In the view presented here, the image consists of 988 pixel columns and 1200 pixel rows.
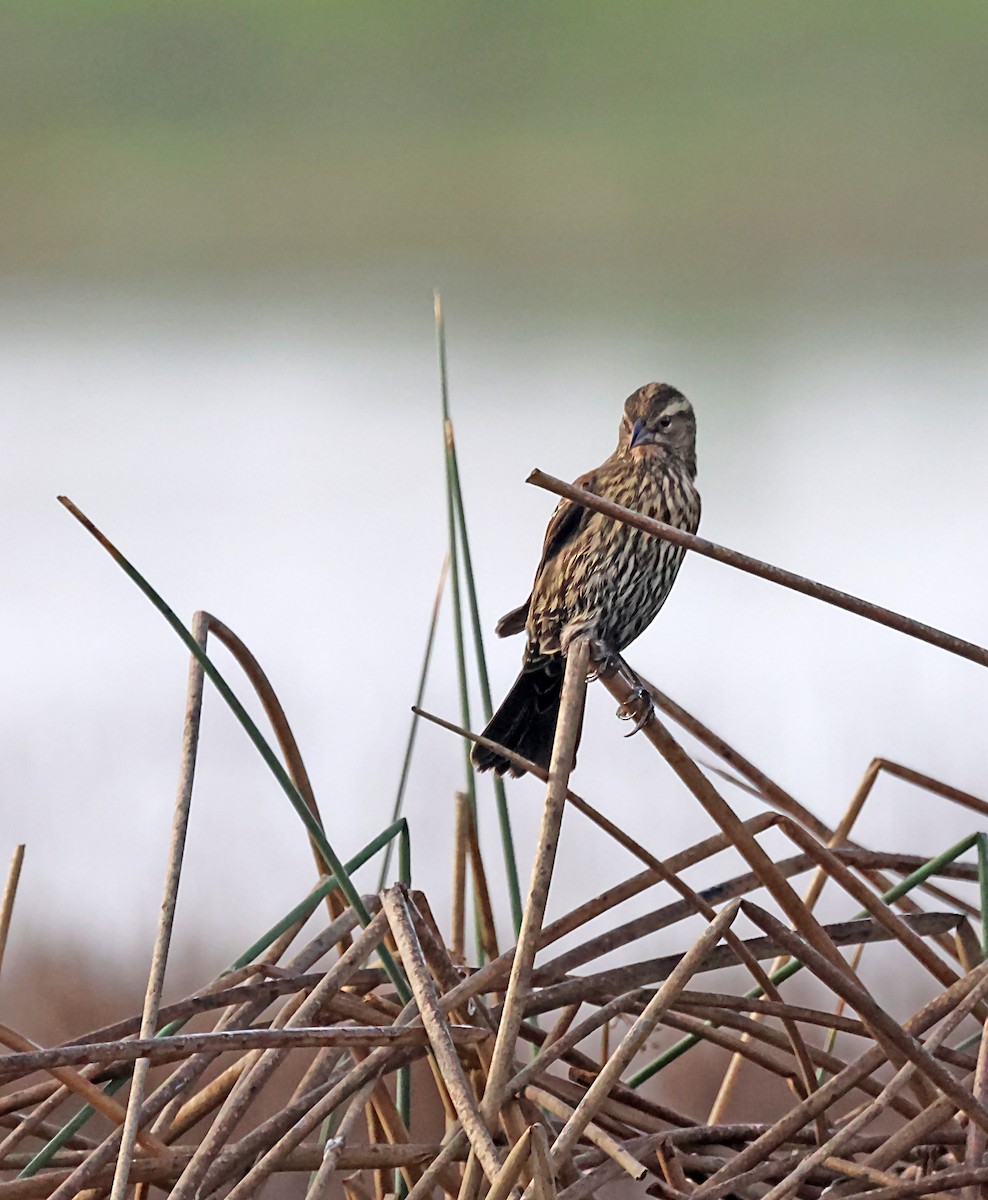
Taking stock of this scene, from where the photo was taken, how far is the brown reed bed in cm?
126

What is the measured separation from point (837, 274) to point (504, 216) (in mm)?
2076

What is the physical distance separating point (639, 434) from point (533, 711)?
471 mm

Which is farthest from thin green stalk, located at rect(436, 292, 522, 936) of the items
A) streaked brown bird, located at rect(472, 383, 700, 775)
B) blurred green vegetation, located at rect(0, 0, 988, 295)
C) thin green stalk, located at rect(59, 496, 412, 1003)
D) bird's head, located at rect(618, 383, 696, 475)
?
blurred green vegetation, located at rect(0, 0, 988, 295)

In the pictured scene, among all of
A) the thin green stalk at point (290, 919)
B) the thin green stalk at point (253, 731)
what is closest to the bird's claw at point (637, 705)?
the thin green stalk at point (290, 919)

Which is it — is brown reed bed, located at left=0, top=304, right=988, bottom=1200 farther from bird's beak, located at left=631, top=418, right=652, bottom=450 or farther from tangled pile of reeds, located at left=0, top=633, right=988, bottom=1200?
bird's beak, located at left=631, top=418, right=652, bottom=450

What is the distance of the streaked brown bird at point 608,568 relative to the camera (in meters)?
2.51

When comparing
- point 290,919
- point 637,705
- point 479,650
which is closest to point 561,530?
point 637,705

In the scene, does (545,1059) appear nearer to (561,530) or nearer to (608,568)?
(608,568)

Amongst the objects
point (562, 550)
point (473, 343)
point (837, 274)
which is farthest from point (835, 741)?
point (837, 274)

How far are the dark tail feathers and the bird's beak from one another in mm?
359

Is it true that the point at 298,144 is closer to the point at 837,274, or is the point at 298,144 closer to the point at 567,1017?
the point at 837,274

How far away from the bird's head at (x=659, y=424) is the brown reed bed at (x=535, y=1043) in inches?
40.5

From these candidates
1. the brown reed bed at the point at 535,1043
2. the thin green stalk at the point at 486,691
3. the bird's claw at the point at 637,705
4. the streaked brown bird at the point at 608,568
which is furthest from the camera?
the streaked brown bird at the point at 608,568

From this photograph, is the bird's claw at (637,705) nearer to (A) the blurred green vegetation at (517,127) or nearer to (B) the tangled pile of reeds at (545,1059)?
(B) the tangled pile of reeds at (545,1059)
